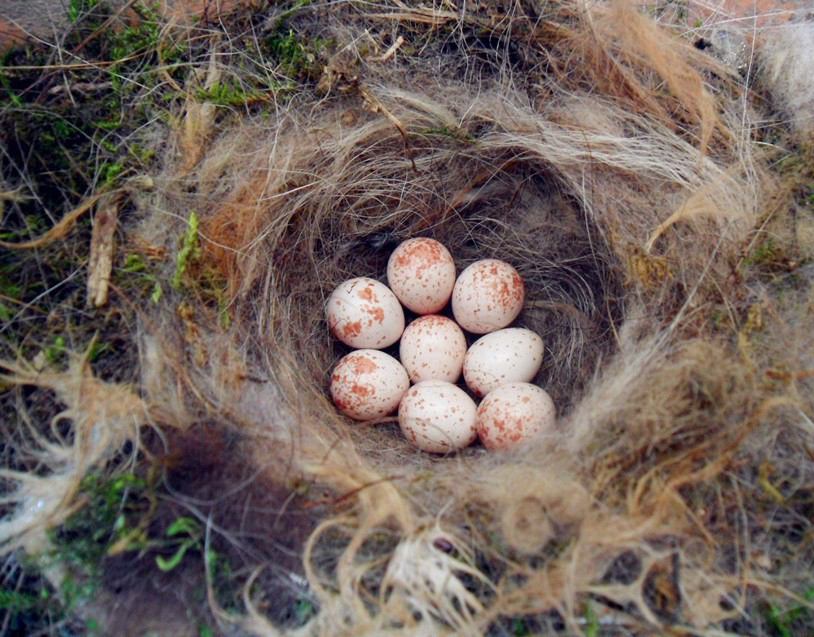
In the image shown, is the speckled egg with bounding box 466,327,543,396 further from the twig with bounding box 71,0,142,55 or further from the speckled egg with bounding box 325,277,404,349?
the twig with bounding box 71,0,142,55

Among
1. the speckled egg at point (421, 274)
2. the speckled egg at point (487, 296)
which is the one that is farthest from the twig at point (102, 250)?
the speckled egg at point (487, 296)

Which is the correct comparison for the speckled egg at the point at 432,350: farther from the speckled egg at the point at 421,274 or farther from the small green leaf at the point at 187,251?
the small green leaf at the point at 187,251

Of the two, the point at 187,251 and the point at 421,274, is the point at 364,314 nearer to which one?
the point at 421,274

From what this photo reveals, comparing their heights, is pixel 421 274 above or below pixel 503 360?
above

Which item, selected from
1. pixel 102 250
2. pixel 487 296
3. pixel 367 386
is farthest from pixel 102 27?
pixel 487 296

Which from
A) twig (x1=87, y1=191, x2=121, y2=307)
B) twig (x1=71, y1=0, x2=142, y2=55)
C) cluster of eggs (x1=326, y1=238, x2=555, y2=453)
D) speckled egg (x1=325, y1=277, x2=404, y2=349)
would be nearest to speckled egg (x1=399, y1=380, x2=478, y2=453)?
cluster of eggs (x1=326, y1=238, x2=555, y2=453)

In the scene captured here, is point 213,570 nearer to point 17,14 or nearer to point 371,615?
point 371,615
